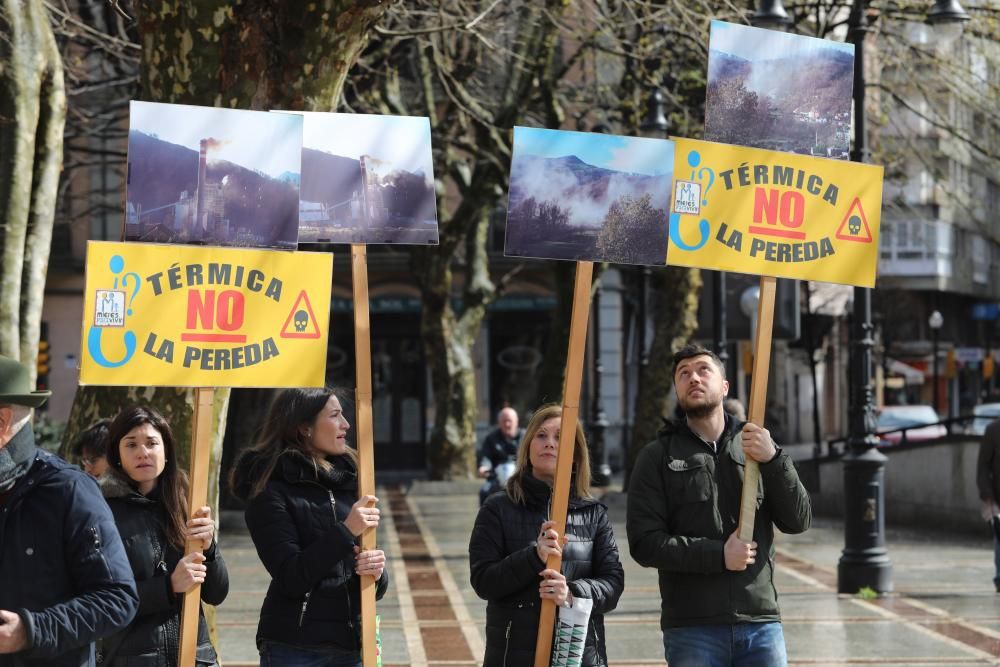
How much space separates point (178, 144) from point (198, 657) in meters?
1.83

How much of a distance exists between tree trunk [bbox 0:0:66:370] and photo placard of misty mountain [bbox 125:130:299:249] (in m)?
5.11

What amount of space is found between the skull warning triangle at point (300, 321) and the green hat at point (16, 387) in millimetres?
1570

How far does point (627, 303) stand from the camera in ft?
116

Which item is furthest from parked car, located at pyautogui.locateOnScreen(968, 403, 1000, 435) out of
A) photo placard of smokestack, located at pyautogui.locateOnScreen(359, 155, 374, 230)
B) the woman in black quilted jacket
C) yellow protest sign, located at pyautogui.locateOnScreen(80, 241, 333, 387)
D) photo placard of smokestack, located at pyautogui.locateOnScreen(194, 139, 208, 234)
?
photo placard of smokestack, located at pyautogui.locateOnScreen(194, 139, 208, 234)

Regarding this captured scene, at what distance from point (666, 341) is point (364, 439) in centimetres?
1736

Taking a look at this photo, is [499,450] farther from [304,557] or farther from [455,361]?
[455,361]

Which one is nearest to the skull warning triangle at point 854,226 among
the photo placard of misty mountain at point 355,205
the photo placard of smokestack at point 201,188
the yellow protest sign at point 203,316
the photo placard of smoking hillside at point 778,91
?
the photo placard of smoking hillside at point 778,91

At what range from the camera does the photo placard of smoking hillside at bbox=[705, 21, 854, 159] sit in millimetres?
6066

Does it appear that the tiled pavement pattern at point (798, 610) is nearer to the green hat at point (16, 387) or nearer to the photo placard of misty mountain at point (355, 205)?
the photo placard of misty mountain at point (355, 205)

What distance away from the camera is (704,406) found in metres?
5.53

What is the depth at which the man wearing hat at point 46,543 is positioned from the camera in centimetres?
400

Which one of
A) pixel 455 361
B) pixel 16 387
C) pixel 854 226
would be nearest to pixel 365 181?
pixel 854 226

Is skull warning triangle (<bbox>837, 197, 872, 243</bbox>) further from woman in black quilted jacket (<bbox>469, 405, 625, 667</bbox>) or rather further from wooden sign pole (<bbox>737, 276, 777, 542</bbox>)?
woman in black quilted jacket (<bbox>469, 405, 625, 667</bbox>)

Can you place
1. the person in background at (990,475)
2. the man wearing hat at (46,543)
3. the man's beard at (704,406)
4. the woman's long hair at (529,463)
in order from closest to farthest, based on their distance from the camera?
the man wearing hat at (46,543)
the man's beard at (704,406)
the woman's long hair at (529,463)
the person in background at (990,475)
